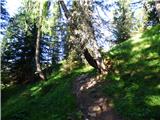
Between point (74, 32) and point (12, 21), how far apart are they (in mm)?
12728

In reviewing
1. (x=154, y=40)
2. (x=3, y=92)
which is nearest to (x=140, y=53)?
(x=154, y=40)

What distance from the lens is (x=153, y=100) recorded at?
1570cm

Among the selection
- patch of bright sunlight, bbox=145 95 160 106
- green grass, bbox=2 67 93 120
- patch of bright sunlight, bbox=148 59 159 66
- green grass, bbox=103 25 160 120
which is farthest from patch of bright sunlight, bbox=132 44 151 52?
patch of bright sunlight, bbox=145 95 160 106

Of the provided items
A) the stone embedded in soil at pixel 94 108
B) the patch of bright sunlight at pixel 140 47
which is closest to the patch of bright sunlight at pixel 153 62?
the patch of bright sunlight at pixel 140 47

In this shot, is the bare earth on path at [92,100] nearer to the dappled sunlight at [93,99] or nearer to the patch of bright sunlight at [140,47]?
the dappled sunlight at [93,99]

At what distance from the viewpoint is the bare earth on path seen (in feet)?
53.8

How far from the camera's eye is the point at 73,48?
2167 centimetres

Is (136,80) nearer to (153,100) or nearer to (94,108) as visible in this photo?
(94,108)

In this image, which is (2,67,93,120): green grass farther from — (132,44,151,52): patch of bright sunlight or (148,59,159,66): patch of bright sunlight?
(148,59,159,66): patch of bright sunlight

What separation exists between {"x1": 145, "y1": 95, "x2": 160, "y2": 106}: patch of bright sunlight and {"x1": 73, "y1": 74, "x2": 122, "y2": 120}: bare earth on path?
5.22 ft

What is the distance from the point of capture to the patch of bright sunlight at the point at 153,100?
15425 millimetres

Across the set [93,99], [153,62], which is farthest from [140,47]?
[93,99]

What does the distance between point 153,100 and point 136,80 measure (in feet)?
10.1

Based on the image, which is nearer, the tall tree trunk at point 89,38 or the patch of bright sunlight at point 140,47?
the tall tree trunk at point 89,38
